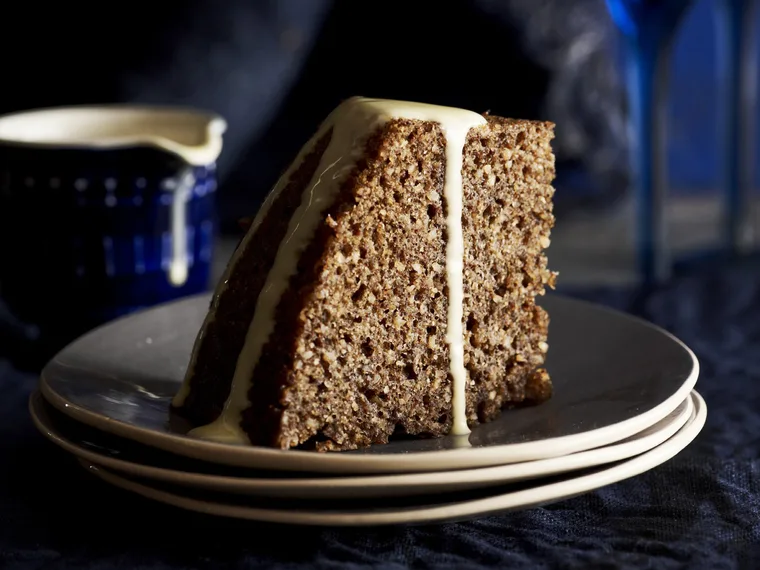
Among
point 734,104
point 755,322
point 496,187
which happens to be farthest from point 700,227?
point 496,187

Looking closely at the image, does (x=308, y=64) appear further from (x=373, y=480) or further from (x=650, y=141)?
(x=373, y=480)

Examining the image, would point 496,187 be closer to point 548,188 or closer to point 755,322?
point 548,188

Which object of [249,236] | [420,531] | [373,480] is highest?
[249,236]

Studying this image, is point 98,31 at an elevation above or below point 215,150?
above

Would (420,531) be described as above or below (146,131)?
below

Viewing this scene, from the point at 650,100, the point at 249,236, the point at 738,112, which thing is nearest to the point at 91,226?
the point at 249,236

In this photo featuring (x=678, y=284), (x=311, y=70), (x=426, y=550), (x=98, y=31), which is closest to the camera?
(x=426, y=550)

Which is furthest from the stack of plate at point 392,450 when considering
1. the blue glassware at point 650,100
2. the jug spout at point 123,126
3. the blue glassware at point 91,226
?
the blue glassware at point 650,100
